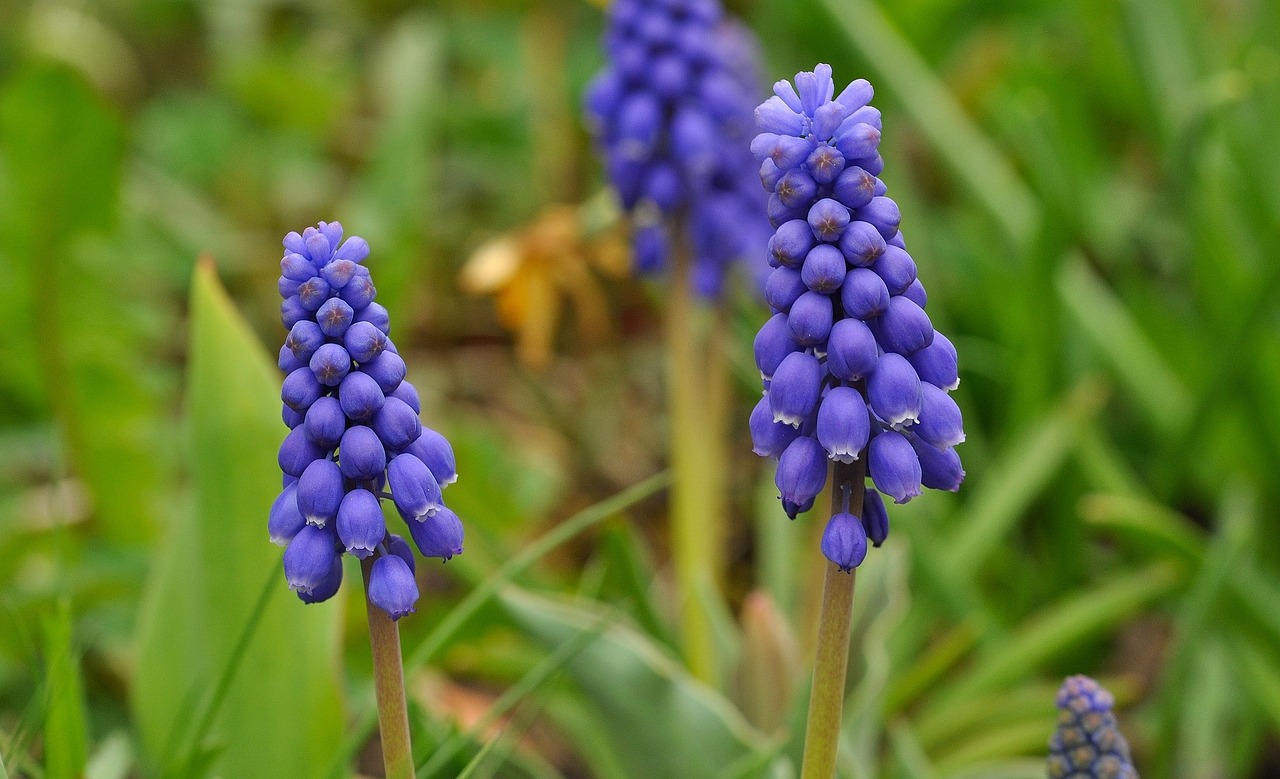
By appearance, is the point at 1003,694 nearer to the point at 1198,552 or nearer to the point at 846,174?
the point at 1198,552

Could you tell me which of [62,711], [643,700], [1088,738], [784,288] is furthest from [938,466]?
[62,711]

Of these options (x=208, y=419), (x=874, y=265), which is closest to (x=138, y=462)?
(x=208, y=419)

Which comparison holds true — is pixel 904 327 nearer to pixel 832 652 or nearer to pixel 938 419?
pixel 938 419

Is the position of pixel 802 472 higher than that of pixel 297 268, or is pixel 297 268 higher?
pixel 297 268

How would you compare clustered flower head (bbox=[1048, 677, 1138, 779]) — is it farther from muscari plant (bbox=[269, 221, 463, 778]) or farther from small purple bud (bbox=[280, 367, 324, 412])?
small purple bud (bbox=[280, 367, 324, 412])

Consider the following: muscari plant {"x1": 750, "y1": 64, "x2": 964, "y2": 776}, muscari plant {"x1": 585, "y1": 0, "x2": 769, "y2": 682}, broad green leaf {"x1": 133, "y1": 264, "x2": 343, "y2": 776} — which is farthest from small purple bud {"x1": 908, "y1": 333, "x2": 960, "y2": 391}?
muscari plant {"x1": 585, "y1": 0, "x2": 769, "y2": 682}

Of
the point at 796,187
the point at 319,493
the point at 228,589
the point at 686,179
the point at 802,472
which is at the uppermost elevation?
the point at 686,179
